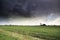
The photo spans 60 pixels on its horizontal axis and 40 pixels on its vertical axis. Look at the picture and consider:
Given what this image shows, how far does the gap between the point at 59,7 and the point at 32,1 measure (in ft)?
3.54

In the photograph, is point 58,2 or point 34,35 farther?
point 58,2

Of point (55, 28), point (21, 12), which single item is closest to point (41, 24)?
point (55, 28)

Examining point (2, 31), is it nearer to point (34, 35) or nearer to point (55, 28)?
point (34, 35)

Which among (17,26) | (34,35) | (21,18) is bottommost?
(34,35)

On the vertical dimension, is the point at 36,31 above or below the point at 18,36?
above

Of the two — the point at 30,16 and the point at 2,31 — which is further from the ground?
the point at 30,16

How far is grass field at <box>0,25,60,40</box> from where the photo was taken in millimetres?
4586

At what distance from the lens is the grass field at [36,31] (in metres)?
4.59

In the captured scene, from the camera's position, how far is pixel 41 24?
481cm

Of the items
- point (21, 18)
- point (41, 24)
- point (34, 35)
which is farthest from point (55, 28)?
point (21, 18)

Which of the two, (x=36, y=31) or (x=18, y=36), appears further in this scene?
(x=36, y=31)

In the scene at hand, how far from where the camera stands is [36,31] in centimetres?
475

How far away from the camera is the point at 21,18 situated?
4.67 metres

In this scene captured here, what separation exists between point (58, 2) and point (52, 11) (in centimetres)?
45
